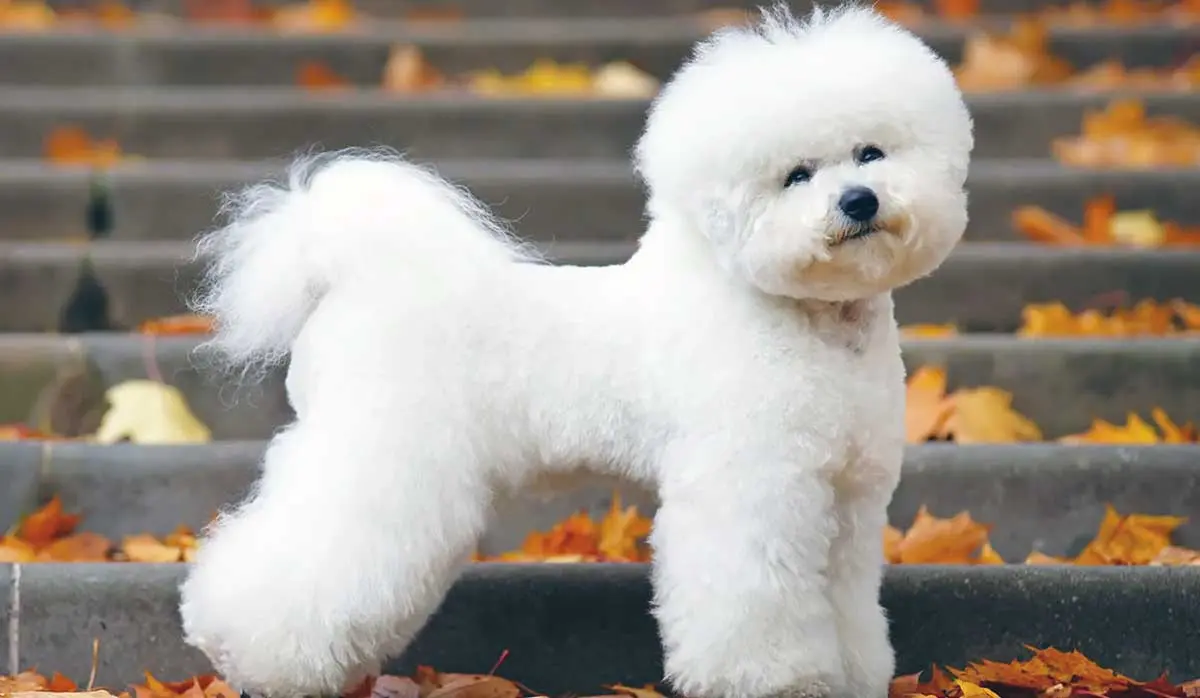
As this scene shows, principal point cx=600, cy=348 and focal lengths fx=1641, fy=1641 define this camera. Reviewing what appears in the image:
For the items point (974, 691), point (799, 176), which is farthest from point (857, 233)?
point (974, 691)

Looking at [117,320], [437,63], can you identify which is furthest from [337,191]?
[437,63]

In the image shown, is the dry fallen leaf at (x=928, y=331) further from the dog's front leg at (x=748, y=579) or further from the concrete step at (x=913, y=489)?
the dog's front leg at (x=748, y=579)

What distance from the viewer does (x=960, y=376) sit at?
358 centimetres

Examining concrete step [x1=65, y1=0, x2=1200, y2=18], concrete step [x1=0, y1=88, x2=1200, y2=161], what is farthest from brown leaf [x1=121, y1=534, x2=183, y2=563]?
concrete step [x1=65, y1=0, x2=1200, y2=18]

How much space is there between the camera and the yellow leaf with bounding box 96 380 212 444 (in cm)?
355

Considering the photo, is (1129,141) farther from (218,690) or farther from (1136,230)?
(218,690)

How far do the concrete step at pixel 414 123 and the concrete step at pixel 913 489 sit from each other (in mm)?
1554

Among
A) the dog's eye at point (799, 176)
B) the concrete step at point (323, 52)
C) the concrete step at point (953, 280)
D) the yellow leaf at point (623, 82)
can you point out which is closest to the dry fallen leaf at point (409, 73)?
the concrete step at point (323, 52)

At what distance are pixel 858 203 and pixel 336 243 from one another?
788 mm

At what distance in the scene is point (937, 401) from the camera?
345 centimetres

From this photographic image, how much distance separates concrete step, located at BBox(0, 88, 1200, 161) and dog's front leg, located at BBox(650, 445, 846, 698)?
2.46 m

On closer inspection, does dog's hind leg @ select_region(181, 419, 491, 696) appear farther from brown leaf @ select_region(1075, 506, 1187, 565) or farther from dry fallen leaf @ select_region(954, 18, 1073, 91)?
dry fallen leaf @ select_region(954, 18, 1073, 91)

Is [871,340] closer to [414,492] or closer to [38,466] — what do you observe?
[414,492]

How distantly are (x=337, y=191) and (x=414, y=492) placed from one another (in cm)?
50
